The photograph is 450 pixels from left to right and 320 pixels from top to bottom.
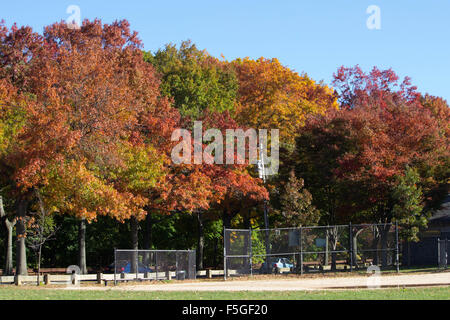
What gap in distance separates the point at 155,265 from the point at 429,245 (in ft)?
→ 70.6

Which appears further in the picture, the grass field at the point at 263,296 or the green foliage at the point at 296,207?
the green foliage at the point at 296,207

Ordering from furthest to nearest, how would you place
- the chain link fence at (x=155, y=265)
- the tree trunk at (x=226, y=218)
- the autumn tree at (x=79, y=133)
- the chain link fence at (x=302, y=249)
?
the tree trunk at (x=226, y=218) < the chain link fence at (x=302, y=249) < the autumn tree at (x=79, y=133) < the chain link fence at (x=155, y=265)

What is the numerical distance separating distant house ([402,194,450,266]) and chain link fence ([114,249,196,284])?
17.1 meters

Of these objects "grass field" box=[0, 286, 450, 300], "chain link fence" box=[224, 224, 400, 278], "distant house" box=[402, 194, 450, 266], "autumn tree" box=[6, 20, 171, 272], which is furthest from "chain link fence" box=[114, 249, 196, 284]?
"distant house" box=[402, 194, 450, 266]

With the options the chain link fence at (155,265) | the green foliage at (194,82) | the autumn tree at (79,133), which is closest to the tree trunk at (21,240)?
the autumn tree at (79,133)

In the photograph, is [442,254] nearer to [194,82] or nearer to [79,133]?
[79,133]

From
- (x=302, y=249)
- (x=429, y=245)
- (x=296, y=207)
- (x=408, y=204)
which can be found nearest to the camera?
(x=302, y=249)

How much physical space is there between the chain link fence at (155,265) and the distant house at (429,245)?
17.1 metres

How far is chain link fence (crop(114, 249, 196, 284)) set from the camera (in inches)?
1263

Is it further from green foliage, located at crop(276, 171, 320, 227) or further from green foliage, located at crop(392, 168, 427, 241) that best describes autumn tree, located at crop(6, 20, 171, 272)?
green foliage, located at crop(392, 168, 427, 241)

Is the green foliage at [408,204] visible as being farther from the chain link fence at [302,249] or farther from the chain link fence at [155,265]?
the chain link fence at [155,265]

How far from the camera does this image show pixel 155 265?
33469 mm

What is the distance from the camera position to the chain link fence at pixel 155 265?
32.1 metres

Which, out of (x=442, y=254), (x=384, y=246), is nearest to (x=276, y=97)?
(x=384, y=246)
